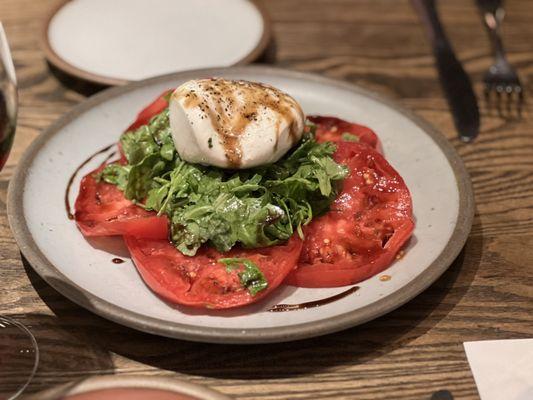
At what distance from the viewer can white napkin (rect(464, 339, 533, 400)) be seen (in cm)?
168

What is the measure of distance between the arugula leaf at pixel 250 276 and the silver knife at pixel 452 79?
123 centimetres

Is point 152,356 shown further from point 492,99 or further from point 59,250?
point 492,99

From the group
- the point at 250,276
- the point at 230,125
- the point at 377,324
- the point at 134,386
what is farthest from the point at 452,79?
the point at 134,386

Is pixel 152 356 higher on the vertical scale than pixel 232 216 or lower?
lower

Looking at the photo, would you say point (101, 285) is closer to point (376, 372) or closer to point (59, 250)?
point (59, 250)

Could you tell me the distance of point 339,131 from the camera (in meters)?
2.37

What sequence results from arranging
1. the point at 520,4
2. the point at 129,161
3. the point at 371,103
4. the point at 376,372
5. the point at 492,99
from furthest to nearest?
the point at 520,4
the point at 492,99
the point at 371,103
the point at 129,161
the point at 376,372

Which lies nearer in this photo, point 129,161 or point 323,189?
point 323,189

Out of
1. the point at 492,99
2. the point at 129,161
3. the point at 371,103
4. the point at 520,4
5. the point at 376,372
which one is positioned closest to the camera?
the point at 376,372

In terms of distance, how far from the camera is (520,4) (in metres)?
3.75

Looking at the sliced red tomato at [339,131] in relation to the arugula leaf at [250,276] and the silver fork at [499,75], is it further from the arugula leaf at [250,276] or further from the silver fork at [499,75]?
the silver fork at [499,75]

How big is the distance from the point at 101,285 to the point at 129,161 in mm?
467

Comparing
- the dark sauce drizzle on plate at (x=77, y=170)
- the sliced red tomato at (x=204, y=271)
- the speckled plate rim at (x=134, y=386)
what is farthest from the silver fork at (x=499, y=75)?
the speckled plate rim at (x=134, y=386)

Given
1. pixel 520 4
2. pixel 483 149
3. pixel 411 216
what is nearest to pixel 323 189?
pixel 411 216
